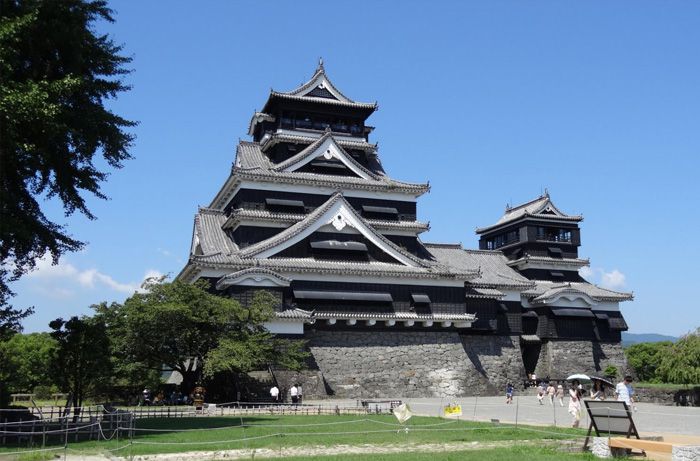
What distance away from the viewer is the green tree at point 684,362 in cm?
3925

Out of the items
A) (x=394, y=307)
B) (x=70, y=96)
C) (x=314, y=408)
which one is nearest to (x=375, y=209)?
(x=394, y=307)

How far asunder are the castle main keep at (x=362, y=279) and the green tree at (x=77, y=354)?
1153cm

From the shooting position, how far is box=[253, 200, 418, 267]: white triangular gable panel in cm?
4003

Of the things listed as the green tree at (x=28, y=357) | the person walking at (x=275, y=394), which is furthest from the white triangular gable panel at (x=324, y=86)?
the green tree at (x=28, y=357)

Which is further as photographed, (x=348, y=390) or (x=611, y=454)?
(x=348, y=390)

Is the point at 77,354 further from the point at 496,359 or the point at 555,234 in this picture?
the point at 555,234

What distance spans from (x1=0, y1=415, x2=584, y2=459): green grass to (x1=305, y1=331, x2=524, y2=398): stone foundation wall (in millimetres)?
13247

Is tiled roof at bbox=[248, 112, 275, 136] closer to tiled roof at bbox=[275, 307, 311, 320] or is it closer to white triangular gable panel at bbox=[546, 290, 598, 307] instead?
tiled roof at bbox=[275, 307, 311, 320]

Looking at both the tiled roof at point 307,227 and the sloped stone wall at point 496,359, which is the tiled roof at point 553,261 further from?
the tiled roof at point 307,227

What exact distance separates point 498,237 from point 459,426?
40.5 m

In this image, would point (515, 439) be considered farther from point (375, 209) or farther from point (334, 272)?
point (375, 209)

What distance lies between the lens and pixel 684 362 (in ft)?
130

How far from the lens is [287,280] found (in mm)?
37469

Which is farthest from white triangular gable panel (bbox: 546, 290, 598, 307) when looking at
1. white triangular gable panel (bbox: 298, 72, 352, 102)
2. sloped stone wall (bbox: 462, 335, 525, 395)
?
white triangular gable panel (bbox: 298, 72, 352, 102)
